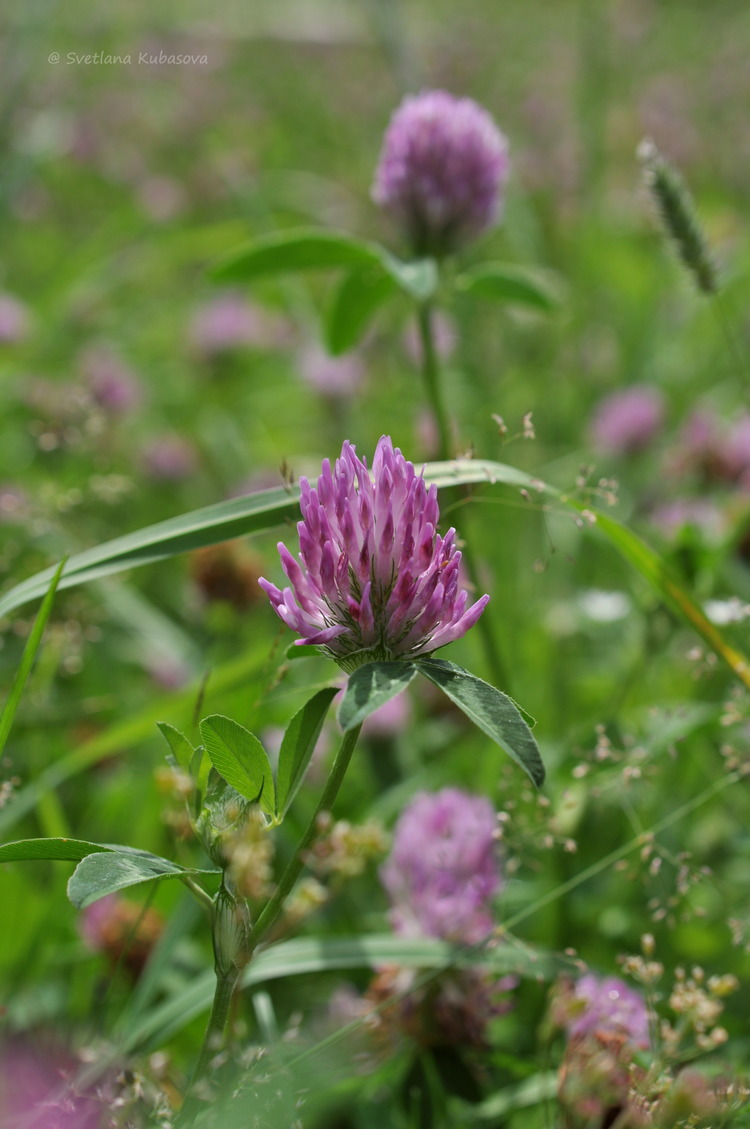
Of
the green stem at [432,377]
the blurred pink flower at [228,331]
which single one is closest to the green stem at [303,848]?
the green stem at [432,377]

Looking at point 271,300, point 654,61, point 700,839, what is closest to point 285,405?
point 271,300

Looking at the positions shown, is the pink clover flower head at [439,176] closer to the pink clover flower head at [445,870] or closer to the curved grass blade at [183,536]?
the curved grass blade at [183,536]

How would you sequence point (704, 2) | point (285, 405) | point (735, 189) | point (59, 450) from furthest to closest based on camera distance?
point (704, 2), point (735, 189), point (285, 405), point (59, 450)

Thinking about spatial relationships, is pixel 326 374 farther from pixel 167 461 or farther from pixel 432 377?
pixel 432 377

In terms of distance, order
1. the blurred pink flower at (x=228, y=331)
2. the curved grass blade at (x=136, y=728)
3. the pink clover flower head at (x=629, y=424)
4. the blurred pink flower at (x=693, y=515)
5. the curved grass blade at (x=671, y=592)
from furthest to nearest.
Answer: the blurred pink flower at (x=228, y=331) < the pink clover flower head at (x=629, y=424) < the blurred pink flower at (x=693, y=515) < the curved grass blade at (x=136, y=728) < the curved grass blade at (x=671, y=592)

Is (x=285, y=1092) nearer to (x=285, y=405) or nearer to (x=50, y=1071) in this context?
(x=50, y=1071)

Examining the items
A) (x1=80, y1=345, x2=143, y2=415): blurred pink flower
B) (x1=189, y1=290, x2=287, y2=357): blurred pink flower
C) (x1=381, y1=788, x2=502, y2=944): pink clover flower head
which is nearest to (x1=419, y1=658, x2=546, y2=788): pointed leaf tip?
(x1=381, y1=788, x2=502, y2=944): pink clover flower head

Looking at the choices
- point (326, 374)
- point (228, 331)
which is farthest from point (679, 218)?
point (228, 331)
